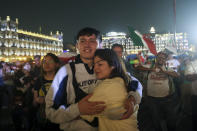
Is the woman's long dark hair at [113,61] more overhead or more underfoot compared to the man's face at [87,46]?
more underfoot

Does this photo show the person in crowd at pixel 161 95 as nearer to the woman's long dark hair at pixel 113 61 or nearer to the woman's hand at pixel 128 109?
the woman's long dark hair at pixel 113 61

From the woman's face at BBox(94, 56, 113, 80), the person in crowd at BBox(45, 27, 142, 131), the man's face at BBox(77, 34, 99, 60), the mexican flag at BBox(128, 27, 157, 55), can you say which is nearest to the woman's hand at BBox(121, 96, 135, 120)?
the person in crowd at BBox(45, 27, 142, 131)

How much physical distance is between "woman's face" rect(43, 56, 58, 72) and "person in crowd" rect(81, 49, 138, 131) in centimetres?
199

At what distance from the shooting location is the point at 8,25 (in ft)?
256

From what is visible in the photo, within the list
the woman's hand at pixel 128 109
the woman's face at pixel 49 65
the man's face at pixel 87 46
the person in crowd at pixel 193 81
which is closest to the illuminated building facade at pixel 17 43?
the woman's face at pixel 49 65

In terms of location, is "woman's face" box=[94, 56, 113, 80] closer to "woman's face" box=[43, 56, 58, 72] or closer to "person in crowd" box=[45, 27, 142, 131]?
"person in crowd" box=[45, 27, 142, 131]

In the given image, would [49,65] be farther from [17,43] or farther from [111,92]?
[17,43]

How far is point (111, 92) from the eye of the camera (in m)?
1.74

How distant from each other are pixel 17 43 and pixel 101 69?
274 ft

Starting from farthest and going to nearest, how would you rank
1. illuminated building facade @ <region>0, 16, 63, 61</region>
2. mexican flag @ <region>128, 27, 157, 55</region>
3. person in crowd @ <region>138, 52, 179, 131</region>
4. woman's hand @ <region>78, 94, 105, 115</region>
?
illuminated building facade @ <region>0, 16, 63, 61</region> → mexican flag @ <region>128, 27, 157, 55</region> → person in crowd @ <region>138, 52, 179, 131</region> → woman's hand @ <region>78, 94, 105, 115</region>

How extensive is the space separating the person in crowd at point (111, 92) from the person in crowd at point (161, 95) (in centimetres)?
260

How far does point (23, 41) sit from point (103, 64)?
86838 mm

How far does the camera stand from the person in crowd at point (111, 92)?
1.73m

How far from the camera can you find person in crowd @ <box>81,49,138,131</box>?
1727 mm
